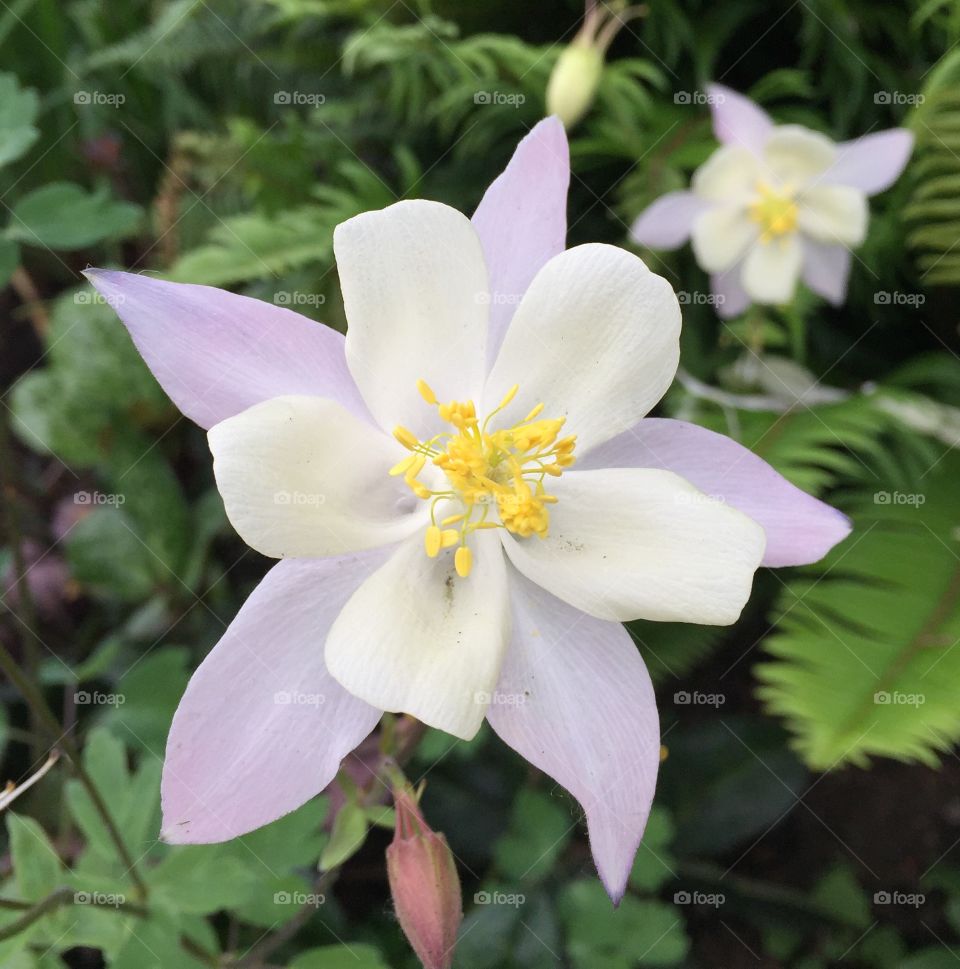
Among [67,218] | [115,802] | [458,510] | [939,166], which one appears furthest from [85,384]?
[939,166]

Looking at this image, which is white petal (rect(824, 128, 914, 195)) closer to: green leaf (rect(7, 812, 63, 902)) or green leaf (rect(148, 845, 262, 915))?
green leaf (rect(148, 845, 262, 915))

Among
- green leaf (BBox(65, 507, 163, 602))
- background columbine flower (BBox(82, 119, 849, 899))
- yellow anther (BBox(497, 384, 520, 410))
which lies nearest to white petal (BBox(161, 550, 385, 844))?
background columbine flower (BBox(82, 119, 849, 899))

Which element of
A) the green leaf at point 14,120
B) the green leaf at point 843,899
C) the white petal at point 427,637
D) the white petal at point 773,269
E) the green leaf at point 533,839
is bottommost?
the green leaf at point 843,899

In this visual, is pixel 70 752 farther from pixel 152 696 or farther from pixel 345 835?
pixel 152 696

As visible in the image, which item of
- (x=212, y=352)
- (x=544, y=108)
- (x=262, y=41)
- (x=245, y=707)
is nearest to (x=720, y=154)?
(x=544, y=108)

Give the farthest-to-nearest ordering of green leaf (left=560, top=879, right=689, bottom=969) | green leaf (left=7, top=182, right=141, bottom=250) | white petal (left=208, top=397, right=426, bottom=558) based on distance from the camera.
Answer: green leaf (left=560, top=879, right=689, bottom=969), green leaf (left=7, top=182, right=141, bottom=250), white petal (left=208, top=397, right=426, bottom=558)

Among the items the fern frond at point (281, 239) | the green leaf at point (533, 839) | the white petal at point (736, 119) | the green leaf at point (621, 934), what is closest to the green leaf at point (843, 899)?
the green leaf at point (621, 934)

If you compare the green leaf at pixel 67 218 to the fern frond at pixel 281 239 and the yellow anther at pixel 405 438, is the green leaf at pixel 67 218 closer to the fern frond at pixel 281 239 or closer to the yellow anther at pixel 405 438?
the fern frond at pixel 281 239
